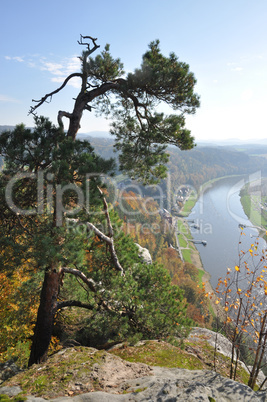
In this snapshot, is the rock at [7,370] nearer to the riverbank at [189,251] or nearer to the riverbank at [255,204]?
the riverbank at [189,251]

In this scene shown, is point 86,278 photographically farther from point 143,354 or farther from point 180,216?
point 180,216

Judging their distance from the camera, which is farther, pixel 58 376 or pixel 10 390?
pixel 58 376

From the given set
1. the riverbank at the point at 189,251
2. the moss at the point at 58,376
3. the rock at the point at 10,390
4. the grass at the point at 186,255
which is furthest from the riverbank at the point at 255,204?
the rock at the point at 10,390

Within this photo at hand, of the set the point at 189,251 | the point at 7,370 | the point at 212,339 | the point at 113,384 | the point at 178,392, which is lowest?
the point at 189,251

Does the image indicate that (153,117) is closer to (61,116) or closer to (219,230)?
(61,116)

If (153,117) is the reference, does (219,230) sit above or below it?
below

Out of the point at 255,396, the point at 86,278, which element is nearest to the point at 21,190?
the point at 86,278

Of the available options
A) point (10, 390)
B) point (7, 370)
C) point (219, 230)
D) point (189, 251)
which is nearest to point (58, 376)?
point (10, 390)

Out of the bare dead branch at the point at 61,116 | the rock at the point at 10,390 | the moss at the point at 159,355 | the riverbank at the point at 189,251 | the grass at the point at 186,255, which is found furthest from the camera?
the grass at the point at 186,255

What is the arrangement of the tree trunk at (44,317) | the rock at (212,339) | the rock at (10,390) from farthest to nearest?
the rock at (212,339)
the tree trunk at (44,317)
the rock at (10,390)
